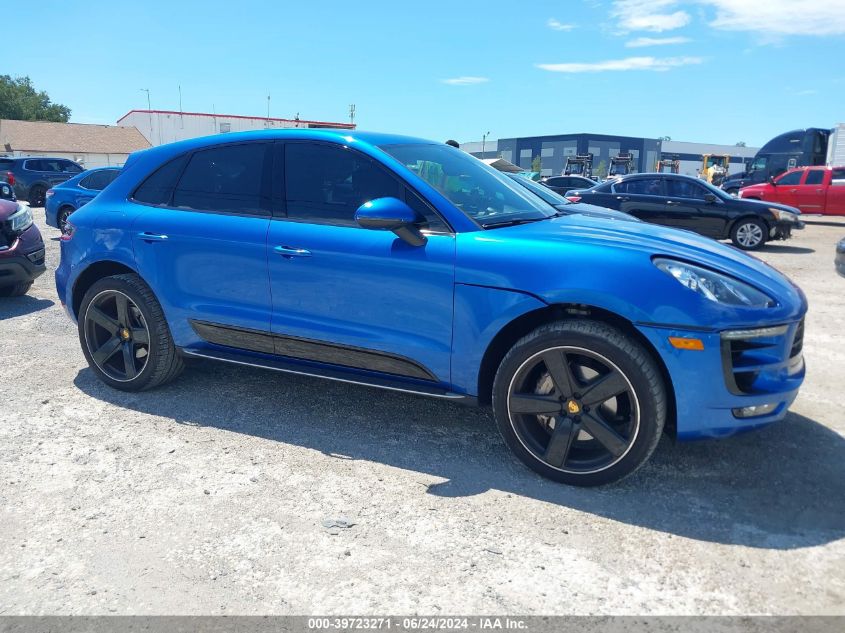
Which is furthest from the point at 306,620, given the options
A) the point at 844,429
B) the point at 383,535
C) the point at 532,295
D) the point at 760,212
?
the point at 760,212

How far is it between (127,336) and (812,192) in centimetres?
2000

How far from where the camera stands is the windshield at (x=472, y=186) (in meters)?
3.55

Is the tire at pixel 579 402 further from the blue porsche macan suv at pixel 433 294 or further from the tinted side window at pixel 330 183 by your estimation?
the tinted side window at pixel 330 183

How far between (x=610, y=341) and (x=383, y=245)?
126cm

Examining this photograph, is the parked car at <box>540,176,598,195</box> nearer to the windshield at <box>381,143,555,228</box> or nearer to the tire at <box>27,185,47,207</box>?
the tire at <box>27,185,47,207</box>

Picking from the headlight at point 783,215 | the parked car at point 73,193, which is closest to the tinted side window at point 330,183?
the parked car at point 73,193

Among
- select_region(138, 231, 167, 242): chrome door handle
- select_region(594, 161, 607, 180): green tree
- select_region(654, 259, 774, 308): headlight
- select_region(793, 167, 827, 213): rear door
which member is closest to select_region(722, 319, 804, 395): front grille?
select_region(654, 259, 774, 308): headlight

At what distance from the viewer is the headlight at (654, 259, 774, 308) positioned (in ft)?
9.68

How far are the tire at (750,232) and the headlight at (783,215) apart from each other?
1.02 feet

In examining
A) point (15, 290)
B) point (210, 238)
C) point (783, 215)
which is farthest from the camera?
point (783, 215)

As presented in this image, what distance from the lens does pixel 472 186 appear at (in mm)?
3809

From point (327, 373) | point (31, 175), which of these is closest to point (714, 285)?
point (327, 373)

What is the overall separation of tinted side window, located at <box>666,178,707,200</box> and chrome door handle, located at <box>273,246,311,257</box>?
1089 centimetres

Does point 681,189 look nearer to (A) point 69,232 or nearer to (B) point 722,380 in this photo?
(B) point 722,380
